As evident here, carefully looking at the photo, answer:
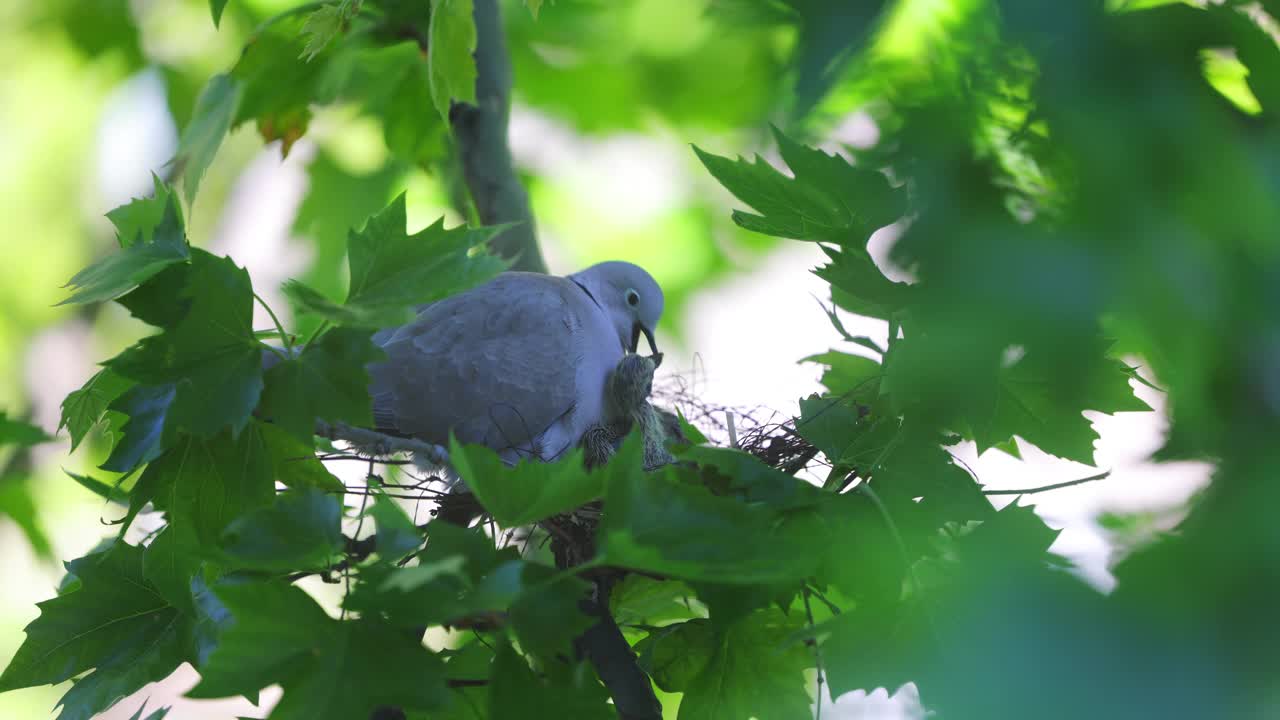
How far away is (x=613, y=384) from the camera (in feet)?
3.92

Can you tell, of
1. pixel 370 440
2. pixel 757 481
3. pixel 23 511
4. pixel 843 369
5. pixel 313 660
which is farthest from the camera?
pixel 23 511

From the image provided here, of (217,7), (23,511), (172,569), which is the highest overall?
(217,7)

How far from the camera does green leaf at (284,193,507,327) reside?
0.56 meters

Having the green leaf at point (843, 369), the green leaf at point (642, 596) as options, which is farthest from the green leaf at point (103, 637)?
the green leaf at point (843, 369)

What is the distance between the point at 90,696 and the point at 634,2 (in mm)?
1439

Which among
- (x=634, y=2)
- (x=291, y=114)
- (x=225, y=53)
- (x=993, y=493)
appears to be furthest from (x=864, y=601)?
(x=225, y=53)

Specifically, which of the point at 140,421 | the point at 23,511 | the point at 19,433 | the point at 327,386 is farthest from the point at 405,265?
the point at 23,511

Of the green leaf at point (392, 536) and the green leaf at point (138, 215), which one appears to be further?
the green leaf at point (138, 215)

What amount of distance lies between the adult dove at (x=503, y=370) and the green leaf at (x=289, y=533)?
0.45 meters

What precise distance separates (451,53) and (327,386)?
0.35 meters

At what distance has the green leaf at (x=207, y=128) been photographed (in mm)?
1065

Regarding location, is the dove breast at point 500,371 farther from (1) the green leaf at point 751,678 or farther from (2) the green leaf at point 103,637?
(1) the green leaf at point 751,678

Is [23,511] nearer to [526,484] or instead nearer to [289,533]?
[289,533]

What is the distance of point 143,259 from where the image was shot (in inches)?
22.9
